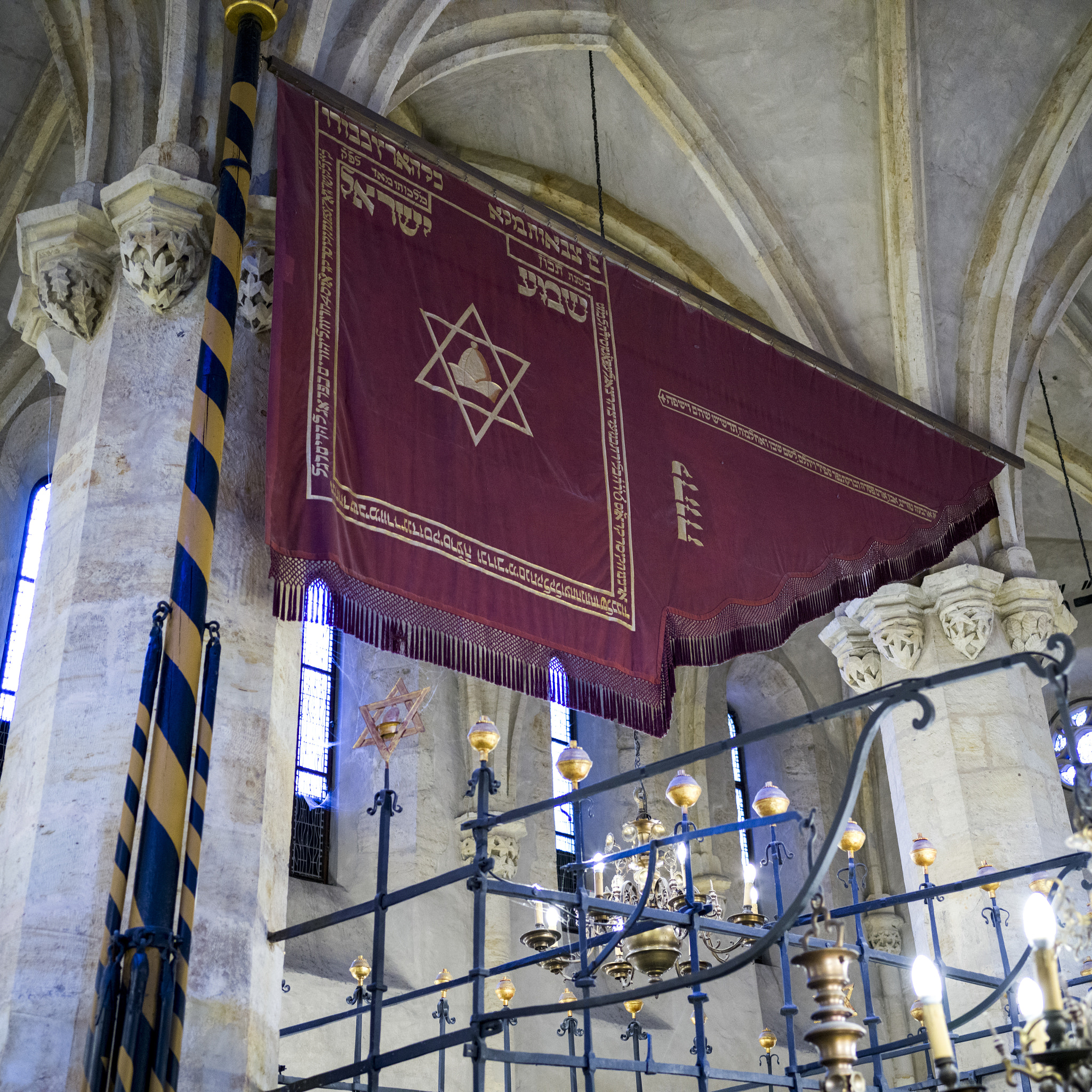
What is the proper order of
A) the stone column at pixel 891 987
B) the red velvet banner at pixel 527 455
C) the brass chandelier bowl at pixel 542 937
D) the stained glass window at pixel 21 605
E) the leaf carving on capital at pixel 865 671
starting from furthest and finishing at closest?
the stone column at pixel 891 987 < the stained glass window at pixel 21 605 < the leaf carving on capital at pixel 865 671 < the brass chandelier bowl at pixel 542 937 < the red velvet banner at pixel 527 455

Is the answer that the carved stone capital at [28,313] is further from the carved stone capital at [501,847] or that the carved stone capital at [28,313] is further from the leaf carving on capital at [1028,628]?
the leaf carving on capital at [1028,628]

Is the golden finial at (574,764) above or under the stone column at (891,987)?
under

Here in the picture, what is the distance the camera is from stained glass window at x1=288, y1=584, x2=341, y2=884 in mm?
10070

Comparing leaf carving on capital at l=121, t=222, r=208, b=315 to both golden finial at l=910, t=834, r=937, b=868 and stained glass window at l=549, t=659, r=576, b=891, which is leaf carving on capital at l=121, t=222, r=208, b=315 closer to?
golden finial at l=910, t=834, r=937, b=868

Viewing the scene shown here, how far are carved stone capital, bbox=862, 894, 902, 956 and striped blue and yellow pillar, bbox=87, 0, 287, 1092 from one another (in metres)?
10.0

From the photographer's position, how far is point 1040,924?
2471mm

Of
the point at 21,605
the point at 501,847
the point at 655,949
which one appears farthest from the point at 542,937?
the point at 21,605

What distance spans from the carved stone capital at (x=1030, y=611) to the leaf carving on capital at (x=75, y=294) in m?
5.63

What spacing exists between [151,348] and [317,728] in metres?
5.83

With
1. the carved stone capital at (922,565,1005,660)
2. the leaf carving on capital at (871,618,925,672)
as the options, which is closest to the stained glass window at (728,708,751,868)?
the leaf carving on capital at (871,618,925,672)

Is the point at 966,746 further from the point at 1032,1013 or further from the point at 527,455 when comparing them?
the point at 1032,1013

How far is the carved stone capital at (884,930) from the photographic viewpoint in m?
13.1

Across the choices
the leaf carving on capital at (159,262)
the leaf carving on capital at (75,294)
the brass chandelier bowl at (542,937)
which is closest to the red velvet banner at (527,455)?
the leaf carving on capital at (159,262)

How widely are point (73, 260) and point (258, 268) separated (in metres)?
0.70
